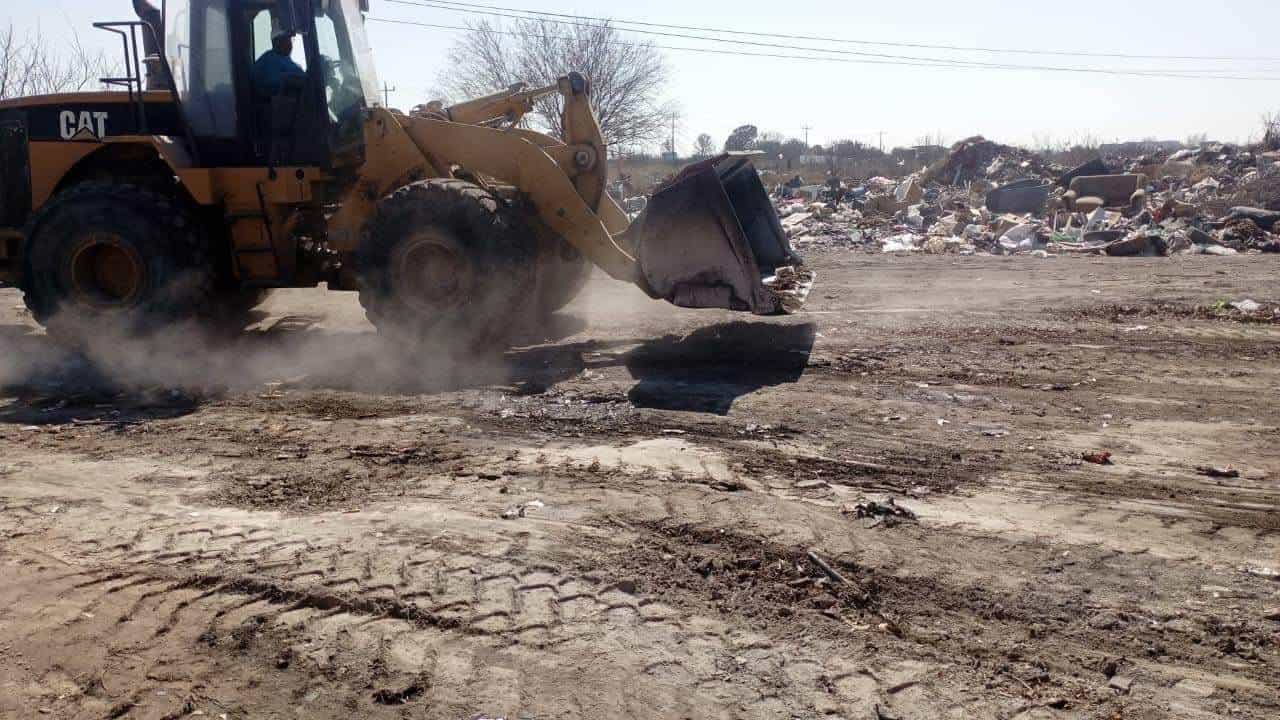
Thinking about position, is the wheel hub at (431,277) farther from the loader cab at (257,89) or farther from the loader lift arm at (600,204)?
the loader cab at (257,89)

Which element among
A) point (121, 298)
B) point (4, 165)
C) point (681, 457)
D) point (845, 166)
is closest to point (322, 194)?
point (121, 298)

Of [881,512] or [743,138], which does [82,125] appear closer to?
[881,512]

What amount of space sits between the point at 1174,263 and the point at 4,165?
42.9 feet

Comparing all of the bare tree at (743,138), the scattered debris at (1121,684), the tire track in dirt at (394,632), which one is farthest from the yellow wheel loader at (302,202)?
the bare tree at (743,138)

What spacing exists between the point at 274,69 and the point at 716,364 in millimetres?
4177

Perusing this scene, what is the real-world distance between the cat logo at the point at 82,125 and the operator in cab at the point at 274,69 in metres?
1.33

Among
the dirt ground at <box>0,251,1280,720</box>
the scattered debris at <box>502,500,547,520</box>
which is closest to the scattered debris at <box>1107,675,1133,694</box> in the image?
the dirt ground at <box>0,251,1280,720</box>

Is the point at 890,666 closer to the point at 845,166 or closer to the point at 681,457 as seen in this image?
the point at 681,457

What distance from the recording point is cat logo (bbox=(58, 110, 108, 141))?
8.31m

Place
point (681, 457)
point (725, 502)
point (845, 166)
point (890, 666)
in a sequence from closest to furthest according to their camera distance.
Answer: point (890, 666) → point (725, 502) → point (681, 457) → point (845, 166)

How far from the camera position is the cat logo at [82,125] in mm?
8312

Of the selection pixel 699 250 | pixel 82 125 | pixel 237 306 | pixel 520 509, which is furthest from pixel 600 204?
pixel 520 509

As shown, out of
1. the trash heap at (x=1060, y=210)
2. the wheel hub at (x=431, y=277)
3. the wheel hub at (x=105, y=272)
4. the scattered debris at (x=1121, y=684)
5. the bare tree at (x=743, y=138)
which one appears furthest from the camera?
the bare tree at (x=743, y=138)

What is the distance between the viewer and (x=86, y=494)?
5.02m
